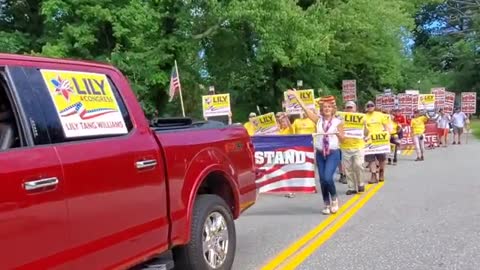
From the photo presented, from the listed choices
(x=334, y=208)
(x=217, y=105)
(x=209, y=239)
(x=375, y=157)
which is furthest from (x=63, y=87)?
(x=217, y=105)

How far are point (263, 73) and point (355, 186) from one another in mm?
21792

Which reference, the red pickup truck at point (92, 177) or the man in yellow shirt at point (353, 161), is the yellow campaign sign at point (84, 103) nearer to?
the red pickup truck at point (92, 177)

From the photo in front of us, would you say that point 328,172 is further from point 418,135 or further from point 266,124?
point 418,135

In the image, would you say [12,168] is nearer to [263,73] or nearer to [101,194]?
[101,194]

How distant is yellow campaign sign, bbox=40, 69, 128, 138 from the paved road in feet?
8.45

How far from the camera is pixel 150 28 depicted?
75.8 feet

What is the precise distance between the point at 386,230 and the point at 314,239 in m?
1.07

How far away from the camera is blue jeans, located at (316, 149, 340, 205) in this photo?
32.5ft

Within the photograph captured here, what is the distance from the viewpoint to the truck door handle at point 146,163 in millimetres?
4797

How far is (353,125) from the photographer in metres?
12.4

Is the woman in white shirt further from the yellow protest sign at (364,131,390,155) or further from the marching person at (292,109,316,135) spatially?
the yellow protest sign at (364,131,390,155)

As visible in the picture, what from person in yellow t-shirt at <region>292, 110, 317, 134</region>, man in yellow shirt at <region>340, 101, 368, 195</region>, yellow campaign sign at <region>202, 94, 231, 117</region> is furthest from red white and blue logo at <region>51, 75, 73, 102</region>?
Result: yellow campaign sign at <region>202, 94, 231, 117</region>

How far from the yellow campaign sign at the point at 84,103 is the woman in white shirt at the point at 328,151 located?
17.9 feet

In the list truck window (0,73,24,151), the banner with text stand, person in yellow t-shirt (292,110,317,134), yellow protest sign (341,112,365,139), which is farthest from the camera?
person in yellow t-shirt (292,110,317,134)
